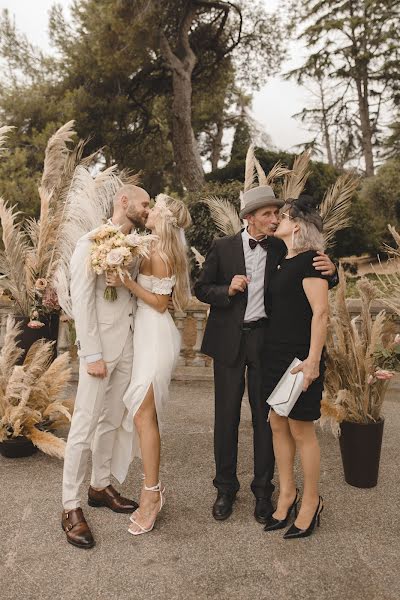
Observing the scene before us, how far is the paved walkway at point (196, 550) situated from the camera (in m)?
2.46

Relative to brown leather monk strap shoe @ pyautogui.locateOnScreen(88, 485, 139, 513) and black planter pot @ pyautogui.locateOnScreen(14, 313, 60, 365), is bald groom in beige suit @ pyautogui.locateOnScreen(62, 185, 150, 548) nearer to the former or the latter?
brown leather monk strap shoe @ pyautogui.locateOnScreen(88, 485, 139, 513)

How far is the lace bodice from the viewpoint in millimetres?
3047

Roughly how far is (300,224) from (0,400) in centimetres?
265

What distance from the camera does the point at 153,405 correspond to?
3.06 meters

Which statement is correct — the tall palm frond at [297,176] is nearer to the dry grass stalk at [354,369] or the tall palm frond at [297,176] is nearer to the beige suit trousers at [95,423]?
the dry grass stalk at [354,369]

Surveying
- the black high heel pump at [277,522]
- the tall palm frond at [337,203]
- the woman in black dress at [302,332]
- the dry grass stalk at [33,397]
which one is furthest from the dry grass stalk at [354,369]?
the dry grass stalk at [33,397]

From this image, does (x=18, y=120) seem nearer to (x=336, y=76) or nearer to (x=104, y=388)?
(x=104, y=388)

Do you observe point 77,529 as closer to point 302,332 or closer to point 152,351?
point 152,351

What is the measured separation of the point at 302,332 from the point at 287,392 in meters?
0.35

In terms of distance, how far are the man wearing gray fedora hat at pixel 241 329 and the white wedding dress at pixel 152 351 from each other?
336 millimetres

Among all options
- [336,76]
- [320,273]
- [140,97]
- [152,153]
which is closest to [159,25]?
[140,97]

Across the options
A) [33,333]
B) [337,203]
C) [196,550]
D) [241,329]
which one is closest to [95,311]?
[241,329]

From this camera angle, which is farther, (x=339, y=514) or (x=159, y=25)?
(x=159, y=25)

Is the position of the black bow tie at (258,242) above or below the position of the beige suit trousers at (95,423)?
above
